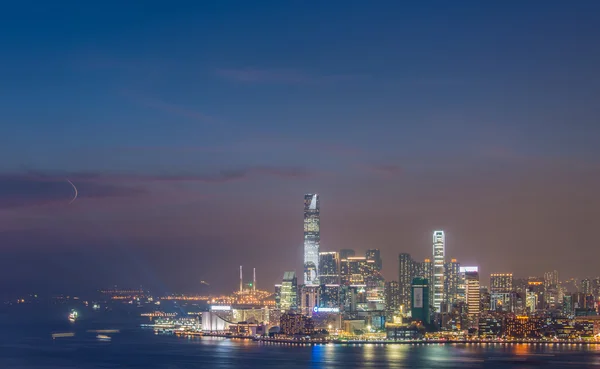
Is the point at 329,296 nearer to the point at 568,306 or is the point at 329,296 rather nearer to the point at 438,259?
the point at 438,259

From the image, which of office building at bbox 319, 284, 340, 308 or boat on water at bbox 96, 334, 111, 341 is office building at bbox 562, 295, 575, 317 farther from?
boat on water at bbox 96, 334, 111, 341

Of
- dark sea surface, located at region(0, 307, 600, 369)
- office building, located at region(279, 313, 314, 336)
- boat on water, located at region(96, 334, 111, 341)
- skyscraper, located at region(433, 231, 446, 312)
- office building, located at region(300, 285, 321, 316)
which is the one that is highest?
skyscraper, located at region(433, 231, 446, 312)

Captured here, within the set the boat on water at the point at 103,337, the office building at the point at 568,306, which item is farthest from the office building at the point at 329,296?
the boat on water at the point at 103,337

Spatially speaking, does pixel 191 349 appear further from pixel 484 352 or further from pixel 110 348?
pixel 484 352

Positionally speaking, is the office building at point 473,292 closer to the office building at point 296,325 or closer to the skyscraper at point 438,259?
the skyscraper at point 438,259

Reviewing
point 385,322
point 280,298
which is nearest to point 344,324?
point 385,322

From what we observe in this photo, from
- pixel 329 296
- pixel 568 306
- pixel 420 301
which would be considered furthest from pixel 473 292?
pixel 329 296

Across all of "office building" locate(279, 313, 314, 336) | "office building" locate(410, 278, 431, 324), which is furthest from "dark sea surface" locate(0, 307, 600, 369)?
"office building" locate(410, 278, 431, 324)
